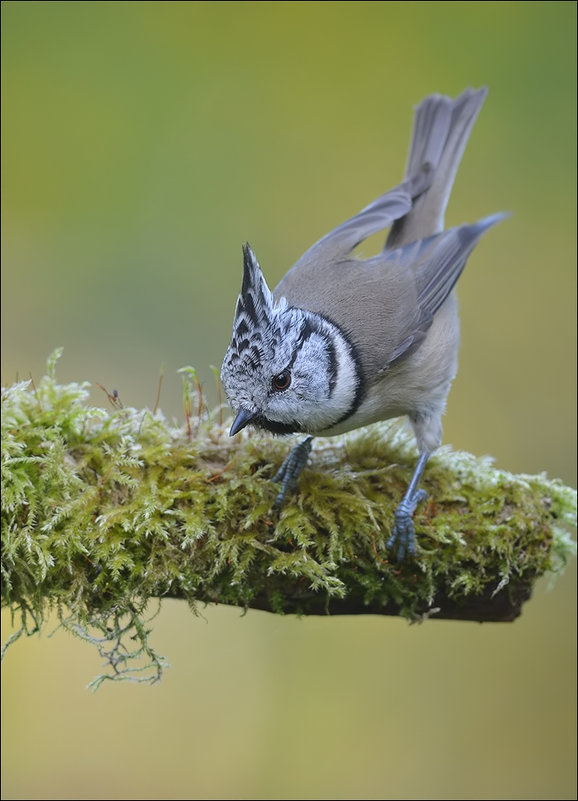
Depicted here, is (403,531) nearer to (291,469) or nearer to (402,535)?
(402,535)

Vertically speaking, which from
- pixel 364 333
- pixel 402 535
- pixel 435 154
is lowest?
pixel 402 535

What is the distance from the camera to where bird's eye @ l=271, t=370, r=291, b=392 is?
2699mm

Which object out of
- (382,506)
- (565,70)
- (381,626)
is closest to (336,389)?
(382,506)

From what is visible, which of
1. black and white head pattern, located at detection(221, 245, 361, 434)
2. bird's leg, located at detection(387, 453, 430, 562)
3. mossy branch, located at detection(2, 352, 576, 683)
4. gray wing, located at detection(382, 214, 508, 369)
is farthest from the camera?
gray wing, located at detection(382, 214, 508, 369)

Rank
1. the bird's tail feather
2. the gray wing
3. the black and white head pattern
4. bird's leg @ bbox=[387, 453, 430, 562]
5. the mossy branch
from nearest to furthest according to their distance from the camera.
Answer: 1. the mossy branch
2. the black and white head pattern
3. bird's leg @ bbox=[387, 453, 430, 562]
4. the gray wing
5. the bird's tail feather

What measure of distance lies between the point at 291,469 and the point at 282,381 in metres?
0.35

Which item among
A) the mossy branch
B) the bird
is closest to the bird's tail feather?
the bird

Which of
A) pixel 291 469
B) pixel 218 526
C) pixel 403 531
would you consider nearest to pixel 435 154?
pixel 291 469

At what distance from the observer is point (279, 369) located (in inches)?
106

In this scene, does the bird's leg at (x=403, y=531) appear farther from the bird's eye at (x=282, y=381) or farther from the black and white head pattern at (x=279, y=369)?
the bird's eye at (x=282, y=381)

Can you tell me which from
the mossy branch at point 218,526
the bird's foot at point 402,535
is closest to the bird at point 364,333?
the bird's foot at point 402,535

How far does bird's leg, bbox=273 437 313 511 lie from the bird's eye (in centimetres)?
31

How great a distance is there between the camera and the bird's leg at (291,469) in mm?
2766

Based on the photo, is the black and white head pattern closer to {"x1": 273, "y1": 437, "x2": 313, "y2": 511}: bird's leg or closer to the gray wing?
{"x1": 273, "y1": 437, "x2": 313, "y2": 511}: bird's leg
